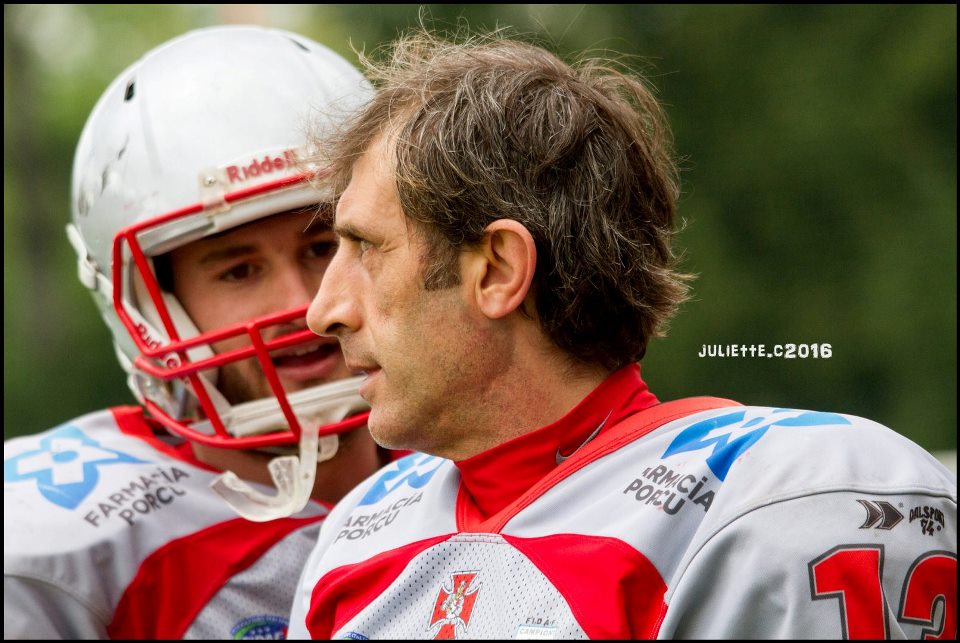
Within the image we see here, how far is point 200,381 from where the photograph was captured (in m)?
2.42

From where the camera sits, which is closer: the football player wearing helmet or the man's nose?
the man's nose

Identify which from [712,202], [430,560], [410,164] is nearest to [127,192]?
[410,164]

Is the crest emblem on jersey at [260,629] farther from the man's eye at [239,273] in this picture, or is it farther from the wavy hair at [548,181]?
the wavy hair at [548,181]

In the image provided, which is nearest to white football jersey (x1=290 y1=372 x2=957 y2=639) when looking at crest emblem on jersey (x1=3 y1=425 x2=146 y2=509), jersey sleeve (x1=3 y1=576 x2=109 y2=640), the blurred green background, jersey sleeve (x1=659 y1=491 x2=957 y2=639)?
jersey sleeve (x1=659 y1=491 x2=957 y2=639)

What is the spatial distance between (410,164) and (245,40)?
105 centimetres

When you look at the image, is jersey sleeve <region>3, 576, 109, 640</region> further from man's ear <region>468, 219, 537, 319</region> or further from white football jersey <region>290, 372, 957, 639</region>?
man's ear <region>468, 219, 537, 319</region>

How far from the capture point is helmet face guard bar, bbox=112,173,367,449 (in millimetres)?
2324

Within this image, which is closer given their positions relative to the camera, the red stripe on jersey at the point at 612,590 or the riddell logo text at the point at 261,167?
the red stripe on jersey at the point at 612,590

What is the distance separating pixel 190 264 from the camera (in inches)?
99.3

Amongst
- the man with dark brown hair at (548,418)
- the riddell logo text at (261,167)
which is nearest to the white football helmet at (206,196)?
the riddell logo text at (261,167)

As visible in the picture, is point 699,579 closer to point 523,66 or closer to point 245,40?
point 523,66

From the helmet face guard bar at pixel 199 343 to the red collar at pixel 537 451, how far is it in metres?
0.65

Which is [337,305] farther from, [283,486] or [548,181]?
[283,486]

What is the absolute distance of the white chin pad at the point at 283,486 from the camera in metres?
2.29
